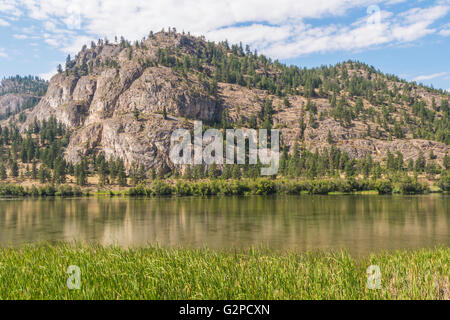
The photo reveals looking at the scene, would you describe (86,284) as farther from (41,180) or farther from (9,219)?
(41,180)

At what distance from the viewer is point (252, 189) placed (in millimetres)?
123750

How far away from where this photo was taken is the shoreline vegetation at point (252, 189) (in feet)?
404

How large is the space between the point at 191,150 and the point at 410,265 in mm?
173209

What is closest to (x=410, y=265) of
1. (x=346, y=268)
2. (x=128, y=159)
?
(x=346, y=268)

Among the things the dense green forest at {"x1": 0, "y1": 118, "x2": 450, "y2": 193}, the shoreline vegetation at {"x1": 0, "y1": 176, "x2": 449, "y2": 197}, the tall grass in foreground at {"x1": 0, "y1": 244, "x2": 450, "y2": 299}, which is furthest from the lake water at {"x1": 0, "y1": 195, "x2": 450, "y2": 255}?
the dense green forest at {"x1": 0, "y1": 118, "x2": 450, "y2": 193}

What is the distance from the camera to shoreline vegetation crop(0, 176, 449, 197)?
123 metres

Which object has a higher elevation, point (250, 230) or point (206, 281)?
point (206, 281)

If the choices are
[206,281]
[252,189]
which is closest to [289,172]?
[252,189]

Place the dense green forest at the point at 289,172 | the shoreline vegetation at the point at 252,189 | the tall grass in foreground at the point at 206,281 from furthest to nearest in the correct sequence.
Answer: the dense green forest at the point at 289,172
the shoreline vegetation at the point at 252,189
the tall grass in foreground at the point at 206,281

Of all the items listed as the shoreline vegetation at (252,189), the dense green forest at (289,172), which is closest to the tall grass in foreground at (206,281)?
the shoreline vegetation at (252,189)

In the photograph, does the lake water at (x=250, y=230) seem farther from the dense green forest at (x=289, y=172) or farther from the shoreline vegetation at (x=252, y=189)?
the dense green forest at (x=289, y=172)

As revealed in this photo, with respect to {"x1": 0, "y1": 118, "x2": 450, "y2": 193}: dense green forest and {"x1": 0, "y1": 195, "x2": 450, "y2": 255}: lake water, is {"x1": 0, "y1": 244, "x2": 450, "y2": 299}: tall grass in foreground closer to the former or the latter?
{"x1": 0, "y1": 195, "x2": 450, "y2": 255}: lake water

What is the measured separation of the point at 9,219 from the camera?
60594 mm

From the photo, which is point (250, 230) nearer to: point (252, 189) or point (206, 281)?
point (206, 281)
